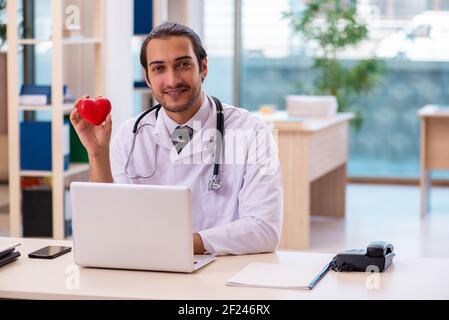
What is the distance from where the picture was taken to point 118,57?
5770 mm

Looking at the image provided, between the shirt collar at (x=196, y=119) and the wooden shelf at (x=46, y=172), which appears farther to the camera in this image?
the wooden shelf at (x=46, y=172)

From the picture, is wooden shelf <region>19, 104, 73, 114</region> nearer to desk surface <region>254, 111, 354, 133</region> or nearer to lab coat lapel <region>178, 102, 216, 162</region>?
desk surface <region>254, 111, 354, 133</region>

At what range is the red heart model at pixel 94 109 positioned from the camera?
2904 mm

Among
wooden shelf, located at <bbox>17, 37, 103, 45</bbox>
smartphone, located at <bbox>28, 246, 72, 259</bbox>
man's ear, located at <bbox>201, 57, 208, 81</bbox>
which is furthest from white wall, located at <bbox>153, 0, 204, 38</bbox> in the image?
smartphone, located at <bbox>28, 246, 72, 259</bbox>

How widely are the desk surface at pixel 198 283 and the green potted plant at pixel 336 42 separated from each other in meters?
5.90

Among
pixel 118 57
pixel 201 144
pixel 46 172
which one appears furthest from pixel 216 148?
pixel 118 57

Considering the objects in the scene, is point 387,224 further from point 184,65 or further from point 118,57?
point 184,65

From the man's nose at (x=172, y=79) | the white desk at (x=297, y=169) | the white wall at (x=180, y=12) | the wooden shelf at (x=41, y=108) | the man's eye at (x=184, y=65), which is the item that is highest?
the white wall at (x=180, y=12)

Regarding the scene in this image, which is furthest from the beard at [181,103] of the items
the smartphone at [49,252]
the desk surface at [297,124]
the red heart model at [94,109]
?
the desk surface at [297,124]

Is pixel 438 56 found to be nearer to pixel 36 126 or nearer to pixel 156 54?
pixel 36 126

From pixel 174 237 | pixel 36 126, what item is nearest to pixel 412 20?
pixel 36 126

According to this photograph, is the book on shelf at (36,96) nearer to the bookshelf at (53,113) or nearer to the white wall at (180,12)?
the bookshelf at (53,113)

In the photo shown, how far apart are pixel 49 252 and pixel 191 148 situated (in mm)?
615

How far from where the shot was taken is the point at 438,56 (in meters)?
8.78
